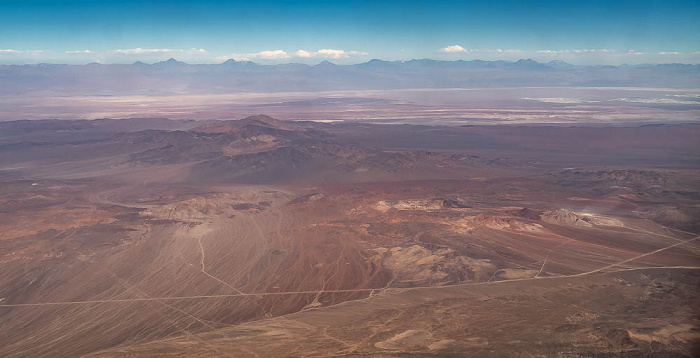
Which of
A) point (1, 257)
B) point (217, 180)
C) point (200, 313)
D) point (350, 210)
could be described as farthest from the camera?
point (217, 180)

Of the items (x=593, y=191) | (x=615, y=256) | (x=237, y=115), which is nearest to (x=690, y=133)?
(x=593, y=191)

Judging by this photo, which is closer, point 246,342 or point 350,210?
point 246,342

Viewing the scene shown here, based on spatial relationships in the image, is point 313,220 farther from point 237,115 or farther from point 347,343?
point 237,115

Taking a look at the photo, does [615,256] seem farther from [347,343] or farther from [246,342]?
[246,342]

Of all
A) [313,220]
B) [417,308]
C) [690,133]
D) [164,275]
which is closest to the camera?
[417,308]

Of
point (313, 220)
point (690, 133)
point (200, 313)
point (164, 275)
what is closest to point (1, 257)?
point (164, 275)

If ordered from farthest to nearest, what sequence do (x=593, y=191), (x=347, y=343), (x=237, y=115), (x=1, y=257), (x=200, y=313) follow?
(x=237, y=115), (x=593, y=191), (x=1, y=257), (x=200, y=313), (x=347, y=343)
